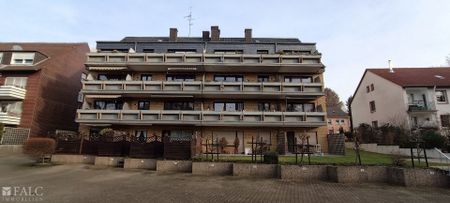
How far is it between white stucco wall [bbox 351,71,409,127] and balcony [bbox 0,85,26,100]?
1726 inches

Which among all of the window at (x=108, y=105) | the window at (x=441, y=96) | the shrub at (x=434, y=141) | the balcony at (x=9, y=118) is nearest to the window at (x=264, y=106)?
the shrub at (x=434, y=141)

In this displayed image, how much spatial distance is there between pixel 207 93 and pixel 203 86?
0.84 metres

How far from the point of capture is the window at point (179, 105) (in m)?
28.5

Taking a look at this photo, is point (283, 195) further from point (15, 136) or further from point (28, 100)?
point (28, 100)

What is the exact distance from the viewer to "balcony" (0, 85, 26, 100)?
27.1 m

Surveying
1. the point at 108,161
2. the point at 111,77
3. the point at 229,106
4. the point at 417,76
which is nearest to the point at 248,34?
the point at 229,106

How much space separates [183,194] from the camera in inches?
432

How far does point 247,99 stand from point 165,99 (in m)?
8.87

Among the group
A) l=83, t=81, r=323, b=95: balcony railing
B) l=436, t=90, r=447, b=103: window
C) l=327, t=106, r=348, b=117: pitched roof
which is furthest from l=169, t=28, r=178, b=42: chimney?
l=327, t=106, r=348, b=117: pitched roof

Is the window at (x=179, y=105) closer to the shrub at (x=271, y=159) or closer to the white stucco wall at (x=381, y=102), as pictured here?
the shrub at (x=271, y=159)

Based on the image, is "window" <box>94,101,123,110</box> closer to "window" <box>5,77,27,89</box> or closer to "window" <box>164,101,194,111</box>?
"window" <box>164,101,194,111</box>

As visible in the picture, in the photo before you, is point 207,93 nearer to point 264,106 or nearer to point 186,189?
point 264,106

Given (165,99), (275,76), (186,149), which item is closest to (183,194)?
(186,149)

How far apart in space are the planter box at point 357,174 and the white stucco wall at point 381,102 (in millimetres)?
21960
